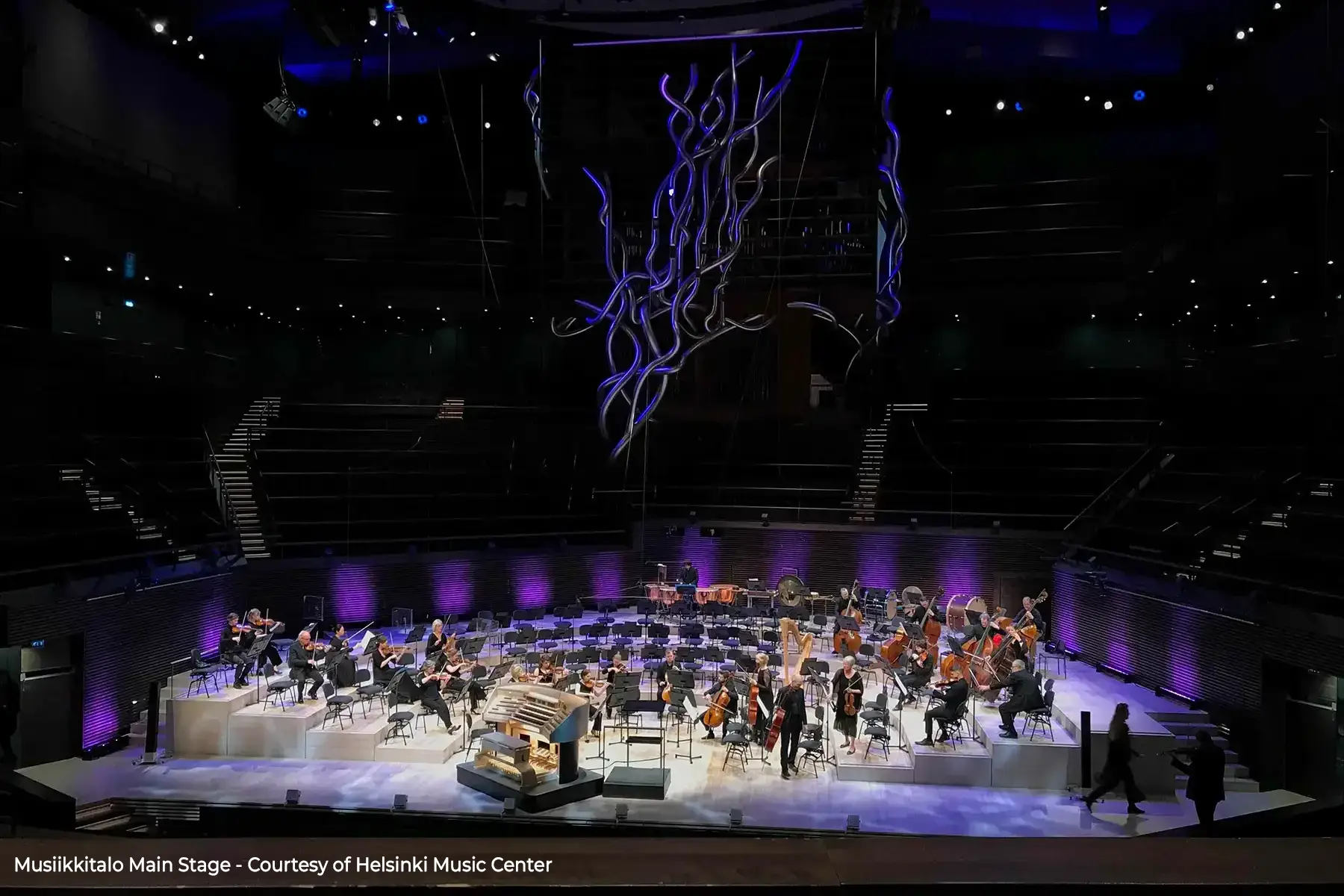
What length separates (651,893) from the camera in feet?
4.29

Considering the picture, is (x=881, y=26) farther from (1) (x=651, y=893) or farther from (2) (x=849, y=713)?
(1) (x=651, y=893)

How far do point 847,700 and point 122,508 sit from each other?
10772 millimetres

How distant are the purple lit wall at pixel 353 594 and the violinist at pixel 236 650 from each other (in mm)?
3664

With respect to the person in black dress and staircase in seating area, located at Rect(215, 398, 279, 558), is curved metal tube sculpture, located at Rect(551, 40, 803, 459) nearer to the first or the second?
staircase in seating area, located at Rect(215, 398, 279, 558)

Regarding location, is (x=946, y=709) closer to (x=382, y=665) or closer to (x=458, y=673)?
(x=458, y=673)

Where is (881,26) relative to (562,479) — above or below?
above

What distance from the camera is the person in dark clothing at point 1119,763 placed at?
896 centimetres

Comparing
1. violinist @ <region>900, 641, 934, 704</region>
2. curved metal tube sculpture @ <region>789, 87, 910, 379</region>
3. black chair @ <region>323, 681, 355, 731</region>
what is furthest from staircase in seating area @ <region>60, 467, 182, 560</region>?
curved metal tube sculpture @ <region>789, 87, 910, 379</region>

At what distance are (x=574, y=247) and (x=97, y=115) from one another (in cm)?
1012

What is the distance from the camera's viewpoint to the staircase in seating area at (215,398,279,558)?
51.3 ft

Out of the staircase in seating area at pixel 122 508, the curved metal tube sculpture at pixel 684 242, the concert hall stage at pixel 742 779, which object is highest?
the curved metal tube sculpture at pixel 684 242

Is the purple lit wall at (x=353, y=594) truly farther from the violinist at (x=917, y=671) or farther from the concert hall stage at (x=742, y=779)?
the violinist at (x=917, y=671)

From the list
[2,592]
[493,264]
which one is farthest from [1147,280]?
[2,592]

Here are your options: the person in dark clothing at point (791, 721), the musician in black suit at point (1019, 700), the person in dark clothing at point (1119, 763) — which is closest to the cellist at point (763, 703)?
the person in dark clothing at point (791, 721)
